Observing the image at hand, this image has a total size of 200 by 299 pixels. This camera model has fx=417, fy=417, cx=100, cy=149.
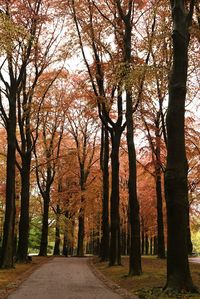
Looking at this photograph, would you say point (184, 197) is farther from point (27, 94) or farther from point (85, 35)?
point (27, 94)

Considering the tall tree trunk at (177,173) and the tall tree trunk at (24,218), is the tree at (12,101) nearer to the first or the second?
the tall tree trunk at (24,218)

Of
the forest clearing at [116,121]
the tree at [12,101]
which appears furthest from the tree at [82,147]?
the tree at [12,101]

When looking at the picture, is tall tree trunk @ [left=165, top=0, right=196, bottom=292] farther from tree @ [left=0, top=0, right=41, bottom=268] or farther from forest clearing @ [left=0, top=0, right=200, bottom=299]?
tree @ [left=0, top=0, right=41, bottom=268]

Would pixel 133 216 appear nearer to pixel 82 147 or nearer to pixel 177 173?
pixel 177 173

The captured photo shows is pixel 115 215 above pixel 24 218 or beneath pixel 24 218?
beneath

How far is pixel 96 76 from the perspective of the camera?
1992cm

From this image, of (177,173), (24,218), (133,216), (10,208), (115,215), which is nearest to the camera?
(177,173)

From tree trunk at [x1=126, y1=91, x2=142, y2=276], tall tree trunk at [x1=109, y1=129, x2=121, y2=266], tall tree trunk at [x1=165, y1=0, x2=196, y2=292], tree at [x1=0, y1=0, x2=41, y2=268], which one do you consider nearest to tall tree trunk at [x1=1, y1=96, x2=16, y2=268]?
tree at [x1=0, y1=0, x2=41, y2=268]

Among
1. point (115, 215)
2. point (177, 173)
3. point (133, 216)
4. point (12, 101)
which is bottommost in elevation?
point (133, 216)

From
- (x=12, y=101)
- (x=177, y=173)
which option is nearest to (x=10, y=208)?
(x=12, y=101)

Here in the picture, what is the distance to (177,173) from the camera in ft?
32.6

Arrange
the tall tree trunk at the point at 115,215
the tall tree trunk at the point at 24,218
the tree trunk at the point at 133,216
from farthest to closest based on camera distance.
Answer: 1. the tall tree trunk at the point at 24,218
2. the tall tree trunk at the point at 115,215
3. the tree trunk at the point at 133,216

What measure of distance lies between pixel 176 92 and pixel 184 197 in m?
2.60

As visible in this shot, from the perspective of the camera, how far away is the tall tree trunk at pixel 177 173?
9648mm
